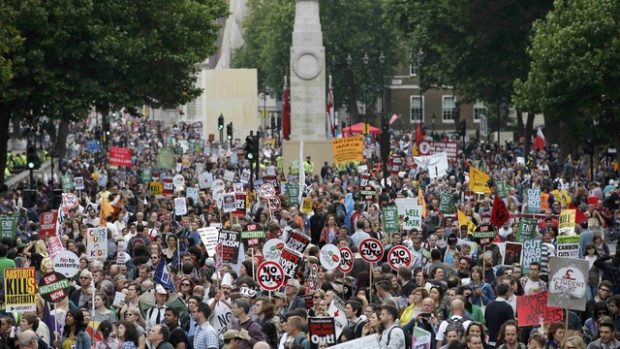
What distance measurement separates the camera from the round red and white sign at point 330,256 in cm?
2567

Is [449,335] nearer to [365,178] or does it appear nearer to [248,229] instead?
[248,229]

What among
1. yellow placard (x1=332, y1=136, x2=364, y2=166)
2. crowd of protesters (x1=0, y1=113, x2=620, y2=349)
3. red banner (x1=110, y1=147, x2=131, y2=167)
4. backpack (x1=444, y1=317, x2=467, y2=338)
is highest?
yellow placard (x1=332, y1=136, x2=364, y2=166)

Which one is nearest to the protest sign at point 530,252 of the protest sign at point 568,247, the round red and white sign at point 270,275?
the protest sign at point 568,247

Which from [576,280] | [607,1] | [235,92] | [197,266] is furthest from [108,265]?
[235,92]

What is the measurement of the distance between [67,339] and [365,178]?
97.6 feet

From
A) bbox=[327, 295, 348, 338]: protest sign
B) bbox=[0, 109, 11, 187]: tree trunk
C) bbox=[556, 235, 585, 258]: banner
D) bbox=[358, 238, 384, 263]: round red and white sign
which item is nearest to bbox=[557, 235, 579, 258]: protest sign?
bbox=[556, 235, 585, 258]: banner

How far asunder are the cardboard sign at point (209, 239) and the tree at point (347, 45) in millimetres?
75800

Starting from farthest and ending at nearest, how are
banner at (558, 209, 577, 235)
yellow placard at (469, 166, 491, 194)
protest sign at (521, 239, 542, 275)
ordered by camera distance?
yellow placard at (469, 166, 491, 194) < banner at (558, 209, 577, 235) < protest sign at (521, 239, 542, 275)

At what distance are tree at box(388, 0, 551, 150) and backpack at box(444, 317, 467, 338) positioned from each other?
Answer: 144 feet

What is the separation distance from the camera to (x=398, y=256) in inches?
1045

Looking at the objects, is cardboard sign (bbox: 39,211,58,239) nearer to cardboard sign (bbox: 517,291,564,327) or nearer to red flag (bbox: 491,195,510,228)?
red flag (bbox: 491,195,510,228)

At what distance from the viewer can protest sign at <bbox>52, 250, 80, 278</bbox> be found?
25453 mm

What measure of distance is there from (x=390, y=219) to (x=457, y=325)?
14362 mm

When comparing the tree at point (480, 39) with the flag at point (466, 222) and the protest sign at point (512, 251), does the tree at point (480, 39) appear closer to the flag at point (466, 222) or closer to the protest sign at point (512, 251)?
the flag at point (466, 222)
